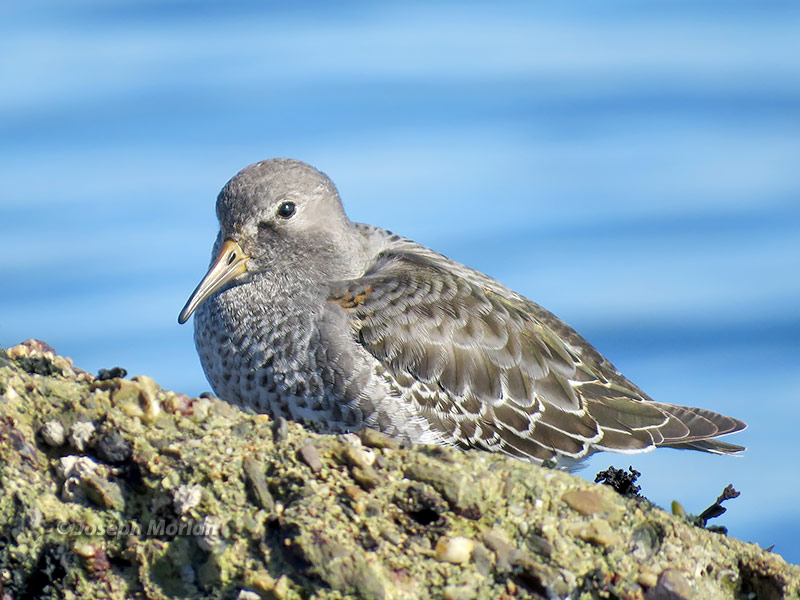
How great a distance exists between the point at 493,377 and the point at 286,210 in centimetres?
144

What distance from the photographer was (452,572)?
3.21 m

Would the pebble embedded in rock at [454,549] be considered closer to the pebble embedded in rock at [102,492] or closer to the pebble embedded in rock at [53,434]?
the pebble embedded in rock at [102,492]

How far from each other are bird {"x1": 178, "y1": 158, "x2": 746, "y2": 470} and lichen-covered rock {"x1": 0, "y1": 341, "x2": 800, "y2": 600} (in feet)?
4.96

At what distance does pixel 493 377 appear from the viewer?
5.43m

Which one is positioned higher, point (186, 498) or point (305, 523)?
point (186, 498)

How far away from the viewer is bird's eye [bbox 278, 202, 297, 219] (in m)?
5.91

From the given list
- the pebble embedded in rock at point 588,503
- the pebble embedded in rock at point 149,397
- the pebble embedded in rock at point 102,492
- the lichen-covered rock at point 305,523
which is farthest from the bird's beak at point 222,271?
the pebble embedded in rock at point 588,503

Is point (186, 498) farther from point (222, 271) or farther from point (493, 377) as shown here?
point (222, 271)

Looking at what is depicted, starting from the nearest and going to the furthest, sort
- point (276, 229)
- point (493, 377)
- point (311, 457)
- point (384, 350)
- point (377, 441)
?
point (311, 457) < point (377, 441) < point (384, 350) < point (493, 377) < point (276, 229)

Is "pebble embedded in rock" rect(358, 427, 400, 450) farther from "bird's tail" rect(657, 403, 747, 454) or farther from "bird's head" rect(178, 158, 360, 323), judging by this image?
"bird's tail" rect(657, 403, 747, 454)

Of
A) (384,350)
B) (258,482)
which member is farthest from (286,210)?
(258,482)

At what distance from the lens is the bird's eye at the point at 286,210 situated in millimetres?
5910

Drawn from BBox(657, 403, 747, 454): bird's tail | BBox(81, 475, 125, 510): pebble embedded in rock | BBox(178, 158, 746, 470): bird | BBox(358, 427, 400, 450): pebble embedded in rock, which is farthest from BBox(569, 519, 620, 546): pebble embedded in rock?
BBox(657, 403, 747, 454): bird's tail

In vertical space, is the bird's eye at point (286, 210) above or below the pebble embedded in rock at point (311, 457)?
above
